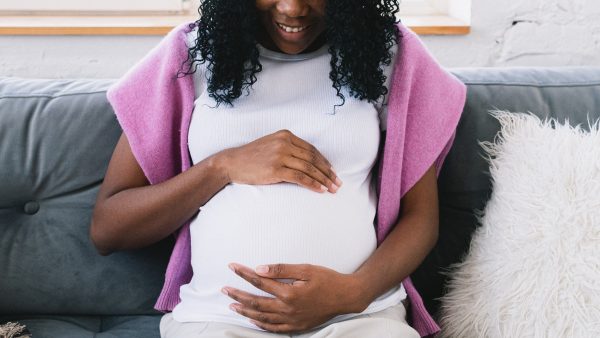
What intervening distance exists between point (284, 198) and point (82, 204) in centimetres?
50

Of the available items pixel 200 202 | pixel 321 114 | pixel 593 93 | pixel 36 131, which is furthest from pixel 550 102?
pixel 36 131

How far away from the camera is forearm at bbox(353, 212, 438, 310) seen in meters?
1.28

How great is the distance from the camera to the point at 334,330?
1188mm

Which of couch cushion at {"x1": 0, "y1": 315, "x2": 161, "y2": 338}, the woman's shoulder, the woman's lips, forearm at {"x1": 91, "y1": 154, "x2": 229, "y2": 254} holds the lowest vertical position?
couch cushion at {"x1": 0, "y1": 315, "x2": 161, "y2": 338}

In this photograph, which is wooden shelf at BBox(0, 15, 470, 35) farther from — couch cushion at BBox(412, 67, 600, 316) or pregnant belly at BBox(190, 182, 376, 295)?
pregnant belly at BBox(190, 182, 376, 295)

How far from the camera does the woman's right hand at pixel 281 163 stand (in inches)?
49.3

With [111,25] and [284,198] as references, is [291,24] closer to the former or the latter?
[284,198]

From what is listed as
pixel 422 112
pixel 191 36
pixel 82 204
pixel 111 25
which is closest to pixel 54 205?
pixel 82 204

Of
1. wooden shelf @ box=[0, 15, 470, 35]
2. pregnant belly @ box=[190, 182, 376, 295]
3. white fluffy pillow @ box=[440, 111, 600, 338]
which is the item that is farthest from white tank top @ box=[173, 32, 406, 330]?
wooden shelf @ box=[0, 15, 470, 35]

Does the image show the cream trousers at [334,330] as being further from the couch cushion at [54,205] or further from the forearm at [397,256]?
the couch cushion at [54,205]

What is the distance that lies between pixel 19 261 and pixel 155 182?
1.21ft

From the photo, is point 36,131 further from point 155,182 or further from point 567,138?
point 567,138

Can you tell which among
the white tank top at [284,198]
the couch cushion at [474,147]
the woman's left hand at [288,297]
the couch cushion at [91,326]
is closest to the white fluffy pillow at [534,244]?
the couch cushion at [474,147]

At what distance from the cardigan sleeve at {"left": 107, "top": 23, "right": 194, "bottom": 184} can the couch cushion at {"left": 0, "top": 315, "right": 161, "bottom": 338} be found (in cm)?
34
